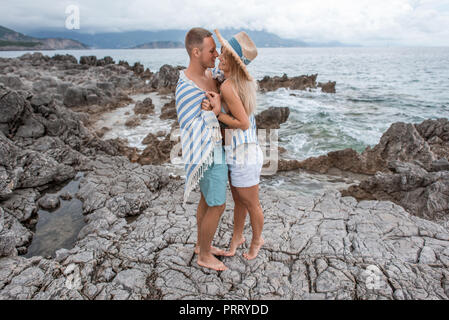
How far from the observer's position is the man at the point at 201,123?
2.24 meters

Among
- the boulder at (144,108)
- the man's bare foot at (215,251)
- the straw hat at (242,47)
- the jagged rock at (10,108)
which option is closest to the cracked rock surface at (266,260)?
the man's bare foot at (215,251)

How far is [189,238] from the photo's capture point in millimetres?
3488

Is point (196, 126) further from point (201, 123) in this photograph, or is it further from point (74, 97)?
point (74, 97)

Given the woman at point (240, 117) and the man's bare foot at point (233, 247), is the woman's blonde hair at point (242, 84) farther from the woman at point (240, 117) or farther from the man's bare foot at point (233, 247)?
the man's bare foot at point (233, 247)

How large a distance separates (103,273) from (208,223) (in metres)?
1.30

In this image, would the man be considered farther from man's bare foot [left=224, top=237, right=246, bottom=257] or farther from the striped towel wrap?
man's bare foot [left=224, top=237, right=246, bottom=257]

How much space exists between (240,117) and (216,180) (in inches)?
25.2

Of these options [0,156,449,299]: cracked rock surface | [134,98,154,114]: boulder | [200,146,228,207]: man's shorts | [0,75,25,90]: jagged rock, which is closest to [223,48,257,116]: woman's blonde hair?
[200,146,228,207]: man's shorts

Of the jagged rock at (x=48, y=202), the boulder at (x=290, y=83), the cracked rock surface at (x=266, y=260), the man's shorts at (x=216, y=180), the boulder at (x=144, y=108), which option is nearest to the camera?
the man's shorts at (x=216, y=180)

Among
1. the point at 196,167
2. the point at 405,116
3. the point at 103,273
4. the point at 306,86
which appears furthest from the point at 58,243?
the point at 306,86

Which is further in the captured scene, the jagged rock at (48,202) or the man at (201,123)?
the jagged rock at (48,202)

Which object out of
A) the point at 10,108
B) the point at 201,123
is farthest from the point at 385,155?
the point at 10,108

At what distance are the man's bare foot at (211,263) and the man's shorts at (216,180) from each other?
742 millimetres

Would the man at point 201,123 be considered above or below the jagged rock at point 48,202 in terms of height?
above
